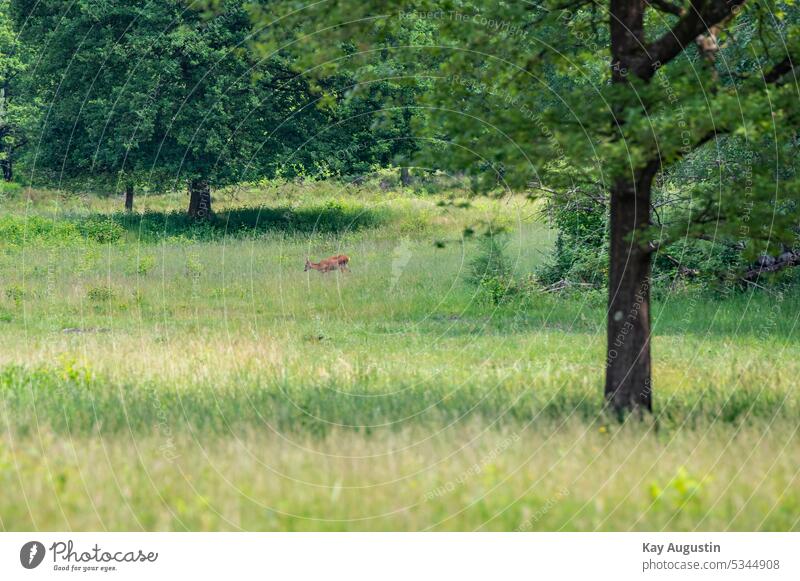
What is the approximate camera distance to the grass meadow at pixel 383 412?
6.98 metres

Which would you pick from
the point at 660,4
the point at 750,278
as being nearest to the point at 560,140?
the point at 660,4

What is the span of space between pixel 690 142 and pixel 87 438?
5.64m

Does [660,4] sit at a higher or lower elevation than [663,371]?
higher

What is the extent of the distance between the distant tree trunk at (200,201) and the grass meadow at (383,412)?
15292 millimetres

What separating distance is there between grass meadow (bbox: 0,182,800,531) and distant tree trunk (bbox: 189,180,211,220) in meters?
15.3

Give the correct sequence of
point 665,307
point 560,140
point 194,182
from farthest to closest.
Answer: point 194,182 < point 665,307 < point 560,140

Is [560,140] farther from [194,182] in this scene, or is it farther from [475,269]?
[194,182]

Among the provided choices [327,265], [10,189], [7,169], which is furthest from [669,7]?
[7,169]

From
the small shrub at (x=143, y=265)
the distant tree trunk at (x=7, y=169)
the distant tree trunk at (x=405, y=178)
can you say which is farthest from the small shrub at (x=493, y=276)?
the distant tree trunk at (x=7, y=169)

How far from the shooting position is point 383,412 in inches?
400

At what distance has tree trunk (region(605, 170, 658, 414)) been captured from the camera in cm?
966

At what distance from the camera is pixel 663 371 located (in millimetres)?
13102

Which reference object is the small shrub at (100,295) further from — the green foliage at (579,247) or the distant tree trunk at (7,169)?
the distant tree trunk at (7,169)

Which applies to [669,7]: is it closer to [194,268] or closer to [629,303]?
[629,303]
